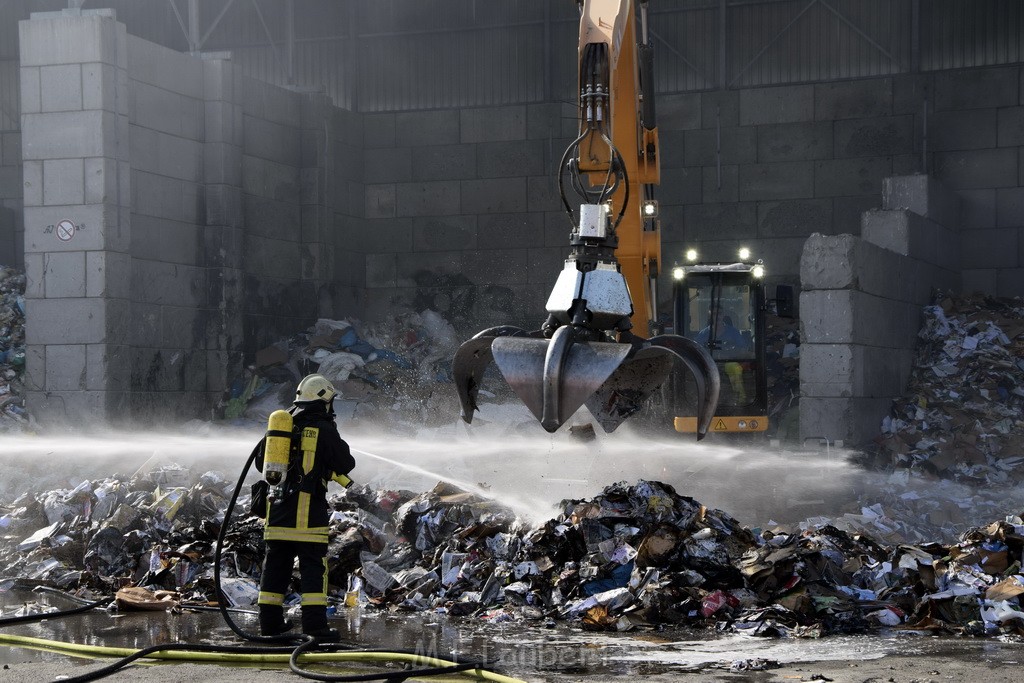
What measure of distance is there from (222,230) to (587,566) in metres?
10.6

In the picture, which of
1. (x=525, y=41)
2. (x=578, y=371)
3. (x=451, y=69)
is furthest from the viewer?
(x=451, y=69)

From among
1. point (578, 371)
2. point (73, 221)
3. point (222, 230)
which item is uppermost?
point (222, 230)

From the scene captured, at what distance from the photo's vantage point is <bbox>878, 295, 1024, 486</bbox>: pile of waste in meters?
15.8

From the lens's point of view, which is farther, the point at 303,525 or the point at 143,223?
the point at 143,223

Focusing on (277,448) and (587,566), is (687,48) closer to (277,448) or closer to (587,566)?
(587,566)

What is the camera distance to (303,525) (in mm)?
7984

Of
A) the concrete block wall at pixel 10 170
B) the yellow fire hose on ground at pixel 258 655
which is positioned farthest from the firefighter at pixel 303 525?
the concrete block wall at pixel 10 170

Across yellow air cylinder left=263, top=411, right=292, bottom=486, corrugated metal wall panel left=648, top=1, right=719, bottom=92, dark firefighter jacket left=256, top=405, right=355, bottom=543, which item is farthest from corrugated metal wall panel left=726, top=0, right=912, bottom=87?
yellow air cylinder left=263, top=411, right=292, bottom=486

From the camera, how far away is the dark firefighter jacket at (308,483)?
314 inches

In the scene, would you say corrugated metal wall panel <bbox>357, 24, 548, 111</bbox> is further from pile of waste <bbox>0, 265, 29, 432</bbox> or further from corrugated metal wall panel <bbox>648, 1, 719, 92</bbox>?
pile of waste <bbox>0, 265, 29, 432</bbox>

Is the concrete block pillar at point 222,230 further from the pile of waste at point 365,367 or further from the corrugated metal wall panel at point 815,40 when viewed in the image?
the corrugated metal wall panel at point 815,40

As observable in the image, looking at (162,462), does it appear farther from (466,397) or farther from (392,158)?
(392,158)

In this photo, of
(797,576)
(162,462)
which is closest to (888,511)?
(797,576)

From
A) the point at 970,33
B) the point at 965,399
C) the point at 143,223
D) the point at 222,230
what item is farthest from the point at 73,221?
the point at 970,33
